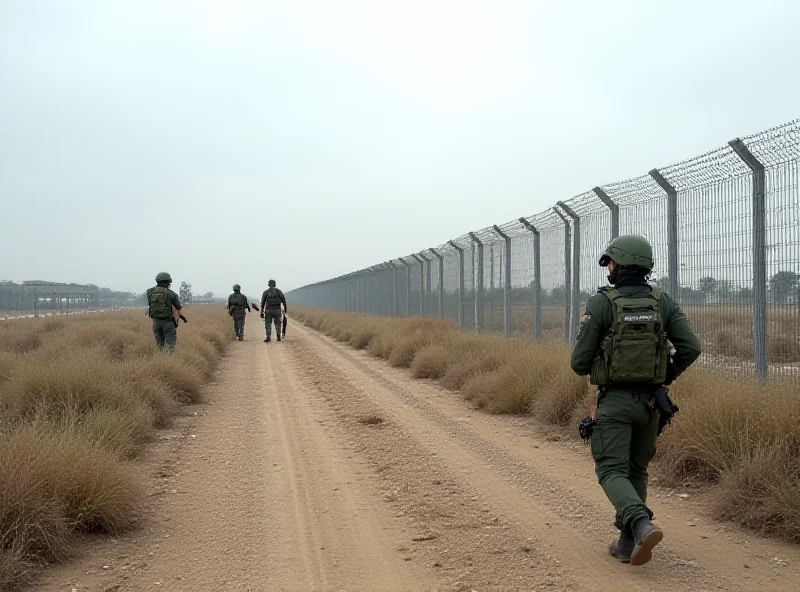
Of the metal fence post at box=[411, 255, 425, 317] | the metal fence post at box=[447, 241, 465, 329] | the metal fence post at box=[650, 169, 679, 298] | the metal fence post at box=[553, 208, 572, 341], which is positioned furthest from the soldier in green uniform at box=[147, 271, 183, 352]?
the metal fence post at box=[411, 255, 425, 317]

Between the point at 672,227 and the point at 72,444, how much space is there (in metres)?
6.11

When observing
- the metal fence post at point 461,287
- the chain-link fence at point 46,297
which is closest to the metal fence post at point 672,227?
the metal fence post at point 461,287

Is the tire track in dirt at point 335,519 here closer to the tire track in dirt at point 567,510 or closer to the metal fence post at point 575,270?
the tire track in dirt at point 567,510

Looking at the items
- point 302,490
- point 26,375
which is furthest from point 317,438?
point 26,375

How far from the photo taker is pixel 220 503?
5.06 m

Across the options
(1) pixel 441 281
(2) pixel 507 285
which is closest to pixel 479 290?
(2) pixel 507 285

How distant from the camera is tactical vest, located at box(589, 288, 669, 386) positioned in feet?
12.0

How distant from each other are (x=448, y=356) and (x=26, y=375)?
6.36 meters

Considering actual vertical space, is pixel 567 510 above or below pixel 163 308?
below

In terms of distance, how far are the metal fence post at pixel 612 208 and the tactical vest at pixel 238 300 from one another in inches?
556

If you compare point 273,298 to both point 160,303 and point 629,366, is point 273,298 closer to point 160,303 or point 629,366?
point 160,303

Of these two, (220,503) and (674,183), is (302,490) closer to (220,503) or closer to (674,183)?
(220,503)

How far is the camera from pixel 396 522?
4559mm

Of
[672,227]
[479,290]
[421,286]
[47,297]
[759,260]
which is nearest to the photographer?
[759,260]
